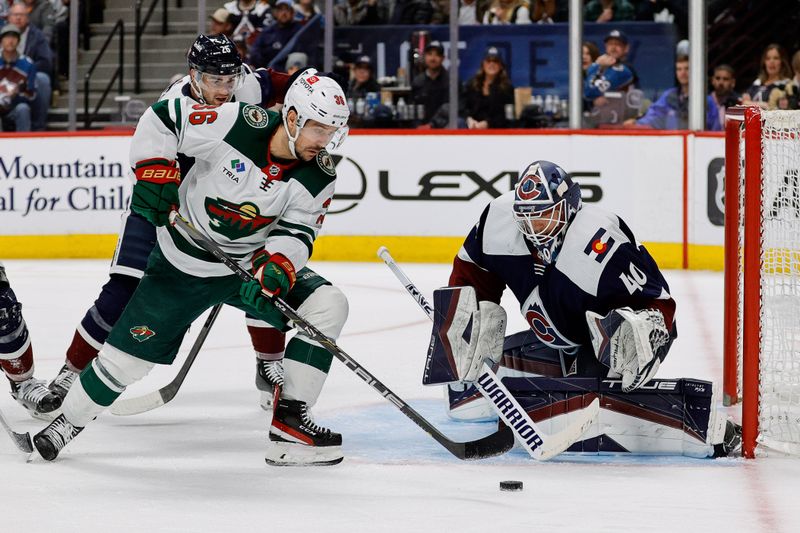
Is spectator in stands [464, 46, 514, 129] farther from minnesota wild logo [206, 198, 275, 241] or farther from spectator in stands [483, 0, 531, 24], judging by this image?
minnesota wild logo [206, 198, 275, 241]

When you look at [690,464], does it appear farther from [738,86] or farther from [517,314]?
[738,86]

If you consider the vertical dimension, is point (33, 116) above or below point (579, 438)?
above

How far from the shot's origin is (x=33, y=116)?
24.4 ft

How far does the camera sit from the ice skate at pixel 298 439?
9.98 ft

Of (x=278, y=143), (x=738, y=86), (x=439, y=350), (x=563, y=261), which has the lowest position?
(x=439, y=350)

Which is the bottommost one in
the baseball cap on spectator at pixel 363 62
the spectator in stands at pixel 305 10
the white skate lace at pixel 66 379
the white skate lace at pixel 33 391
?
the white skate lace at pixel 33 391

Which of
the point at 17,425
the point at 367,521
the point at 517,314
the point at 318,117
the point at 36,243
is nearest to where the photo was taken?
the point at 367,521

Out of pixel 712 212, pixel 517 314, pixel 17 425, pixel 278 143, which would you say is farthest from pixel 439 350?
pixel 712 212

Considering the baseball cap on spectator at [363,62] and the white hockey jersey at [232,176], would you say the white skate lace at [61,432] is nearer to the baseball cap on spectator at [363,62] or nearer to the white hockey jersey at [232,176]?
the white hockey jersey at [232,176]

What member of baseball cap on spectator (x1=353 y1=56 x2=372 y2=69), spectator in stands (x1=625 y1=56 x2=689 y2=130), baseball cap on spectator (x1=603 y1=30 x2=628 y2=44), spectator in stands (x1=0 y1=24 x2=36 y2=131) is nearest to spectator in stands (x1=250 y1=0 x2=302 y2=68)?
baseball cap on spectator (x1=353 y1=56 x2=372 y2=69)

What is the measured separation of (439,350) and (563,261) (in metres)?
0.37

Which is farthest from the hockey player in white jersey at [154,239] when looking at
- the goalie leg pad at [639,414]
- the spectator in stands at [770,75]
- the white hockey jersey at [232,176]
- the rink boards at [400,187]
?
the spectator in stands at [770,75]

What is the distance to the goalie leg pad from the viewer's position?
123 inches

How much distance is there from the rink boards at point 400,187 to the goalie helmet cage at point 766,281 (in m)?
3.14
